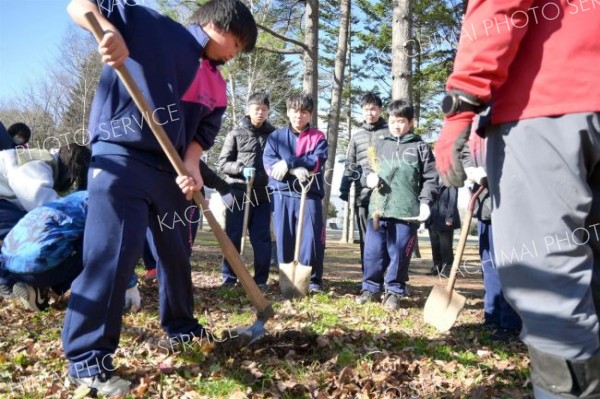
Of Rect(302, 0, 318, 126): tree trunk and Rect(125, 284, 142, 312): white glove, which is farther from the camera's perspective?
Rect(302, 0, 318, 126): tree trunk

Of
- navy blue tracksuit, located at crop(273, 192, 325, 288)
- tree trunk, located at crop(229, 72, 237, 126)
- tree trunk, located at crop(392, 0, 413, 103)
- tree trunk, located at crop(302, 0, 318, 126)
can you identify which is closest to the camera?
navy blue tracksuit, located at crop(273, 192, 325, 288)

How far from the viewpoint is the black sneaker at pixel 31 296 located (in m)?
3.94

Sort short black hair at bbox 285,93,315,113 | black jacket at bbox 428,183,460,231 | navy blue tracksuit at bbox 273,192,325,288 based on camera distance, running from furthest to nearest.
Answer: black jacket at bbox 428,183,460,231, short black hair at bbox 285,93,315,113, navy blue tracksuit at bbox 273,192,325,288

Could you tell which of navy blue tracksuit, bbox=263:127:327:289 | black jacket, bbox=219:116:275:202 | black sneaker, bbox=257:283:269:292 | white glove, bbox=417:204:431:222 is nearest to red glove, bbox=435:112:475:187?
white glove, bbox=417:204:431:222

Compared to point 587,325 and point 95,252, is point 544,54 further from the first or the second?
point 95,252

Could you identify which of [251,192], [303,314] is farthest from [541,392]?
[251,192]

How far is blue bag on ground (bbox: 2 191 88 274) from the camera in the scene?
362 cm

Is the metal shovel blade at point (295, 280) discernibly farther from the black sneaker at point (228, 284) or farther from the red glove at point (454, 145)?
the red glove at point (454, 145)

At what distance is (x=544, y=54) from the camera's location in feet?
6.23

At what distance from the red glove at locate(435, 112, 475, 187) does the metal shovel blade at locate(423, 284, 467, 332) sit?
2.35 meters

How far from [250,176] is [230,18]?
11.0ft

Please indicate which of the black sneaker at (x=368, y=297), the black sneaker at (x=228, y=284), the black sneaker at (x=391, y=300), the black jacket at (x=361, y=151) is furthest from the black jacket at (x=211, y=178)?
the black sneaker at (x=391, y=300)

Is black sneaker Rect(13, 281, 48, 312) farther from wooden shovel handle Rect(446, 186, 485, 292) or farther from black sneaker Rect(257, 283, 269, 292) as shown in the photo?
wooden shovel handle Rect(446, 186, 485, 292)

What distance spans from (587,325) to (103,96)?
2345 millimetres
